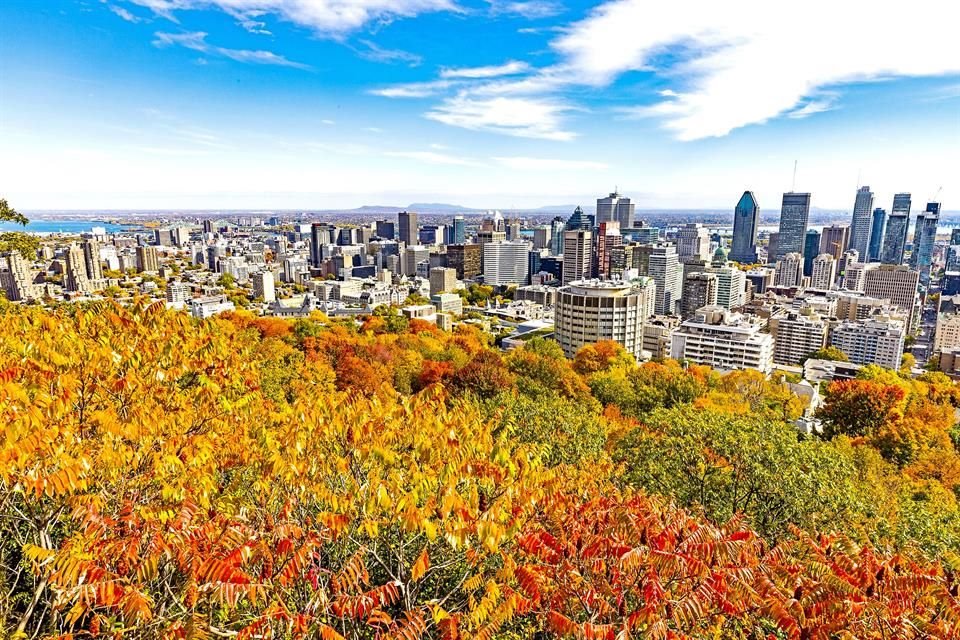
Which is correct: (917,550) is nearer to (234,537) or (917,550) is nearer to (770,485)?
(770,485)

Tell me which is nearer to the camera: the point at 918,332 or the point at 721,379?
the point at 721,379

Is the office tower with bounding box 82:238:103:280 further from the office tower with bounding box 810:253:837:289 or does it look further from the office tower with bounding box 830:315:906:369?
the office tower with bounding box 810:253:837:289

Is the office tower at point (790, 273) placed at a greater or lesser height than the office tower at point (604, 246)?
lesser

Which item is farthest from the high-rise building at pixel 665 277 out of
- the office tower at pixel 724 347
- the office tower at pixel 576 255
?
the office tower at pixel 724 347

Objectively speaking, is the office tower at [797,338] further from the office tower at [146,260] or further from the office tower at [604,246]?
the office tower at [146,260]

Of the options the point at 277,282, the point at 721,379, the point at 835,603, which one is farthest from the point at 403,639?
the point at 277,282

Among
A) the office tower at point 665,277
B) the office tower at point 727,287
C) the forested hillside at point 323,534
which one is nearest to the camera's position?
the forested hillside at point 323,534

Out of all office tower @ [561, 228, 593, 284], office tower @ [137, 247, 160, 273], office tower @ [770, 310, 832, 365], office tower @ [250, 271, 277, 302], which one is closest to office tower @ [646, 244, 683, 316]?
office tower @ [561, 228, 593, 284]
